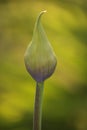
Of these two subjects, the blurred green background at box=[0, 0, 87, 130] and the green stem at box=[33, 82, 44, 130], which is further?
the blurred green background at box=[0, 0, 87, 130]

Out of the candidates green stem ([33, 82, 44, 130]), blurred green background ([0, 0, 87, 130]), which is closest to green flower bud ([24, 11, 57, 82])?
green stem ([33, 82, 44, 130])

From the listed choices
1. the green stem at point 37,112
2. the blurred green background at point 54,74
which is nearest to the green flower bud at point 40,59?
the green stem at point 37,112

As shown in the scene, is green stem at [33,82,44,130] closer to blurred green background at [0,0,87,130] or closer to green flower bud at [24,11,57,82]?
green flower bud at [24,11,57,82]

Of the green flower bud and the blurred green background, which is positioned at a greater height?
the green flower bud

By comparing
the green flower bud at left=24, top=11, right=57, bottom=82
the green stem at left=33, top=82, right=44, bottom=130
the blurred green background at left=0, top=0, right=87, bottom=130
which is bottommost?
the blurred green background at left=0, top=0, right=87, bottom=130

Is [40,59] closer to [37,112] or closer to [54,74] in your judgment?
[37,112]
